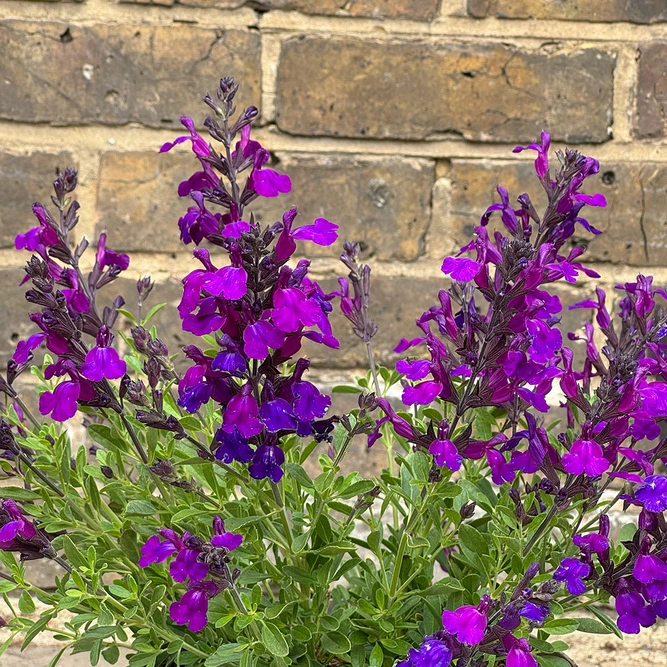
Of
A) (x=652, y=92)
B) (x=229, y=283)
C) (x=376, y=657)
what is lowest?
(x=376, y=657)

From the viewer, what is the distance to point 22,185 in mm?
1082

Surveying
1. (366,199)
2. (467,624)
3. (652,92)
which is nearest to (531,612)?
(467,624)

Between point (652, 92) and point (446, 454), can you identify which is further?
point (652, 92)

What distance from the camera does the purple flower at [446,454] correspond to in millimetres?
565

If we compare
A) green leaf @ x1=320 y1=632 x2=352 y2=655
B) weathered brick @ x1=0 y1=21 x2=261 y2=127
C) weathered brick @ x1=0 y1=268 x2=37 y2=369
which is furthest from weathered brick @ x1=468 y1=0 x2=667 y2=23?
green leaf @ x1=320 y1=632 x2=352 y2=655

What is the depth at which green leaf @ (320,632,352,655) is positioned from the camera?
664 mm

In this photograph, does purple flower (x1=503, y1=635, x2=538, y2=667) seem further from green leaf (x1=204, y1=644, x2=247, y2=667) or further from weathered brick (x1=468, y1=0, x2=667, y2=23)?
weathered brick (x1=468, y1=0, x2=667, y2=23)

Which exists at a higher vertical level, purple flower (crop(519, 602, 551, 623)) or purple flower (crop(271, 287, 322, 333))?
purple flower (crop(271, 287, 322, 333))

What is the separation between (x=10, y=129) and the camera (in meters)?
1.07

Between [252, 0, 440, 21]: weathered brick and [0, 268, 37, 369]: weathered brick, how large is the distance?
1.53ft

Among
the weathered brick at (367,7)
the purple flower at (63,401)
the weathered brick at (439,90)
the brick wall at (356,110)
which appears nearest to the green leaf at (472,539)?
the purple flower at (63,401)

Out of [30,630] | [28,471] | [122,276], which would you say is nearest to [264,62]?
[122,276]

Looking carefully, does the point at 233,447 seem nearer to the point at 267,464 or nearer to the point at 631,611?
the point at 267,464

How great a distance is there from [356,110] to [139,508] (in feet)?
2.02
